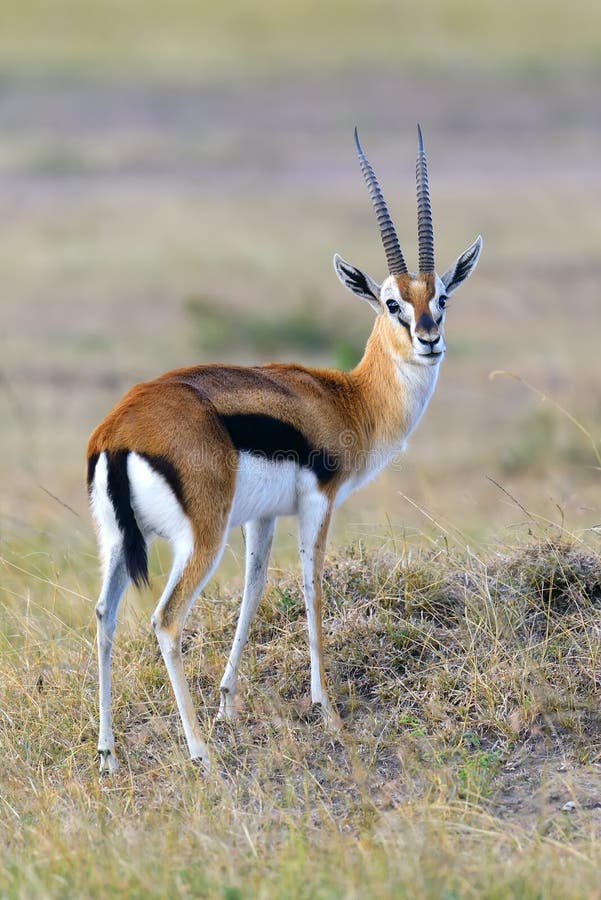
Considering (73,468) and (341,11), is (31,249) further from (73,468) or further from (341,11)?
(341,11)

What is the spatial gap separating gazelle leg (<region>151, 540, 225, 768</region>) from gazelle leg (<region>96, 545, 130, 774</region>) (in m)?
0.24

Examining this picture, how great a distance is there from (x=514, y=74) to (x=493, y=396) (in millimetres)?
27629

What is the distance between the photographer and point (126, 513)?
543cm

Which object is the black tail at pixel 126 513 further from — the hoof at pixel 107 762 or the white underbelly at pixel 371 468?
the white underbelly at pixel 371 468

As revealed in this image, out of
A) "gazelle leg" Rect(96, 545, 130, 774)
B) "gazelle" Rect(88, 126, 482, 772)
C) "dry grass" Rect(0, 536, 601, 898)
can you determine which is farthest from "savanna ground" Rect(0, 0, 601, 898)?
"gazelle" Rect(88, 126, 482, 772)

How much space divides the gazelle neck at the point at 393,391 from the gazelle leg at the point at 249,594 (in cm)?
67

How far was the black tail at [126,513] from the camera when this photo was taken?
540cm

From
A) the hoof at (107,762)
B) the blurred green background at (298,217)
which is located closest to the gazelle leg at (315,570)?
the blurred green background at (298,217)

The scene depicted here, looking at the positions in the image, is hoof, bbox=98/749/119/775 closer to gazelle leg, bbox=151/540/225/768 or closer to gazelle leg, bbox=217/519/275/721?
gazelle leg, bbox=151/540/225/768

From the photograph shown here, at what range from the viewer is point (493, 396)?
15609 mm

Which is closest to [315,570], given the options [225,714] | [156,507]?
[225,714]

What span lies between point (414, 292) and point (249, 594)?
1.53 metres

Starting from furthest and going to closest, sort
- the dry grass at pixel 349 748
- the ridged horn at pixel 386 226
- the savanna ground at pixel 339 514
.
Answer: the ridged horn at pixel 386 226, the savanna ground at pixel 339 514, the dry grass at pixel 349 748

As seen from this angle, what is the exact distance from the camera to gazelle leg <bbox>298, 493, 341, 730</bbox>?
5.84m
